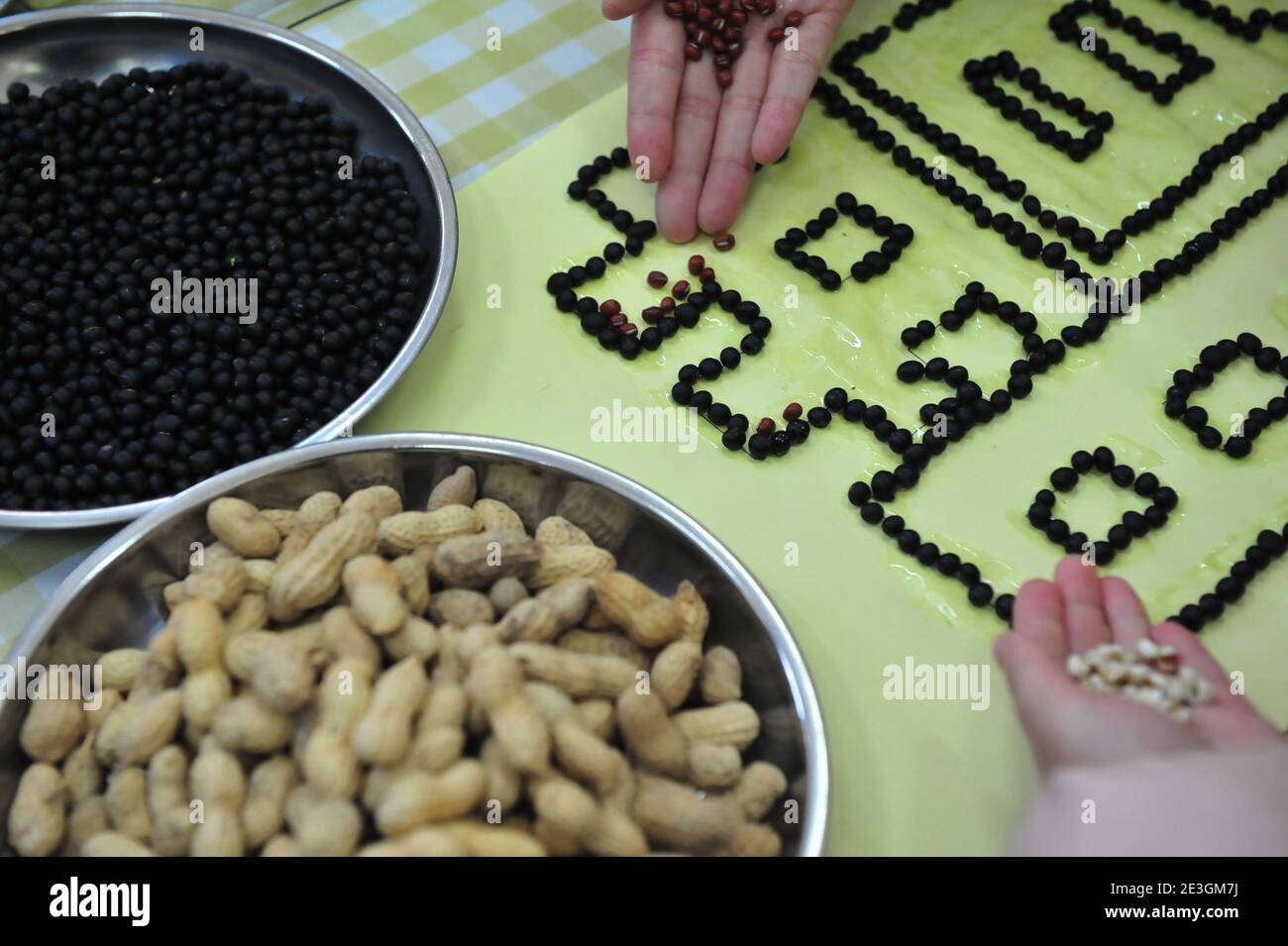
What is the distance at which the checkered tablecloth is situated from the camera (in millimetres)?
1948

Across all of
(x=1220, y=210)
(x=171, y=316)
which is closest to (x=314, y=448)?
(x=171, y=316)

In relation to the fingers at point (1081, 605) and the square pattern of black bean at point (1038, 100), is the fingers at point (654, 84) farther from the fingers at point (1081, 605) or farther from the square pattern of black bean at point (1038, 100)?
the fingers at point (1081, 605)

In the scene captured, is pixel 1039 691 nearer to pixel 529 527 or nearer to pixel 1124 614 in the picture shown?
pixel 1124 614

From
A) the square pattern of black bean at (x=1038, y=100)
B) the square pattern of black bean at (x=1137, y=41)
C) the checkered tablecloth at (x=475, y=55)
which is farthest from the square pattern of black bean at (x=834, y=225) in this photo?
the square pattern of black bean at (x=1137, y=41)

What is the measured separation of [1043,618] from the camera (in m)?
1.18

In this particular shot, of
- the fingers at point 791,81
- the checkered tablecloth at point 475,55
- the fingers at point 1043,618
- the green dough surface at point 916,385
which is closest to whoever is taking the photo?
the fingers at point 1043,618

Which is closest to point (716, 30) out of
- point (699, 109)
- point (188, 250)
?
point (699, 109)

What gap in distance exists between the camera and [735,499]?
155 cm

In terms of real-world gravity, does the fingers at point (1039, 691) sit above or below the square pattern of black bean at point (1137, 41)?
below

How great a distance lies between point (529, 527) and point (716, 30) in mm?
907

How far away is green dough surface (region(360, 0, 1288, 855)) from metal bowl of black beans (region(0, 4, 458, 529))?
15 cm

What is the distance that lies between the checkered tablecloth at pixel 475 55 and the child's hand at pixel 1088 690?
1173mm

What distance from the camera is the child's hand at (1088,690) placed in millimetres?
1030
